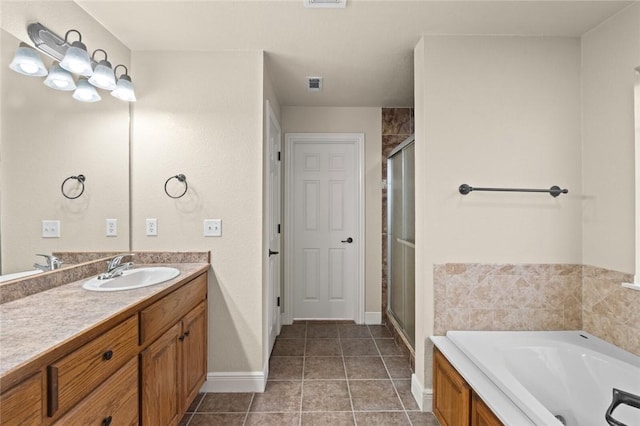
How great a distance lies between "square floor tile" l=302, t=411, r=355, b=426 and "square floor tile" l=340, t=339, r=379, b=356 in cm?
80

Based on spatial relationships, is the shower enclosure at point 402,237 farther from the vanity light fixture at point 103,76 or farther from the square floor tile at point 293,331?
the vanity light fixture at point 103,76

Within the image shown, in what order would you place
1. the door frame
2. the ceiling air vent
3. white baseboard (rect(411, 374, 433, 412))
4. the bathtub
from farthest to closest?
the door frame → the ceiling air vent → white baseboard (rect(411, 374, 433, 412)) → the bathtub

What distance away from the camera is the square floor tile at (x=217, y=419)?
72.8 inches

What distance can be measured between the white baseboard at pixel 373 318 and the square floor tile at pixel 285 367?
1.00 m

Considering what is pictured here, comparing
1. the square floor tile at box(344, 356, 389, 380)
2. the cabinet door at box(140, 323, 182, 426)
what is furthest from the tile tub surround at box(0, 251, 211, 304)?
the square floor tile at box(344, 356, 389, 380)

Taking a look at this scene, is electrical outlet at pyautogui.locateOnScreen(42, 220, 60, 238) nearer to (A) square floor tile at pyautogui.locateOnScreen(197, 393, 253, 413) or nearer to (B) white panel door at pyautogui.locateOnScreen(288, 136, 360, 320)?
(A) square floor tile at pyautogui.locateOnScreen(197, 393, 253, 413)

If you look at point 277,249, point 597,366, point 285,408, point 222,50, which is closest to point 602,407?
point 597,366

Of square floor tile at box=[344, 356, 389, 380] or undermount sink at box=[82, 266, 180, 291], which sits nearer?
undermount sink at box=[82, 266, 180, 291]

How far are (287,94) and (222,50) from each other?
36.7 inches

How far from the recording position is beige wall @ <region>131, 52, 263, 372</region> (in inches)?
85.5

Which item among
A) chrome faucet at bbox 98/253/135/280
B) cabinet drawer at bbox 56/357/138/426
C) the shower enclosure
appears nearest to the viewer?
cabinet drawer at bbox 56/357/138/426

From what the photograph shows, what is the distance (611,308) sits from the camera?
178cm

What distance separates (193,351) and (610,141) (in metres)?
2.79

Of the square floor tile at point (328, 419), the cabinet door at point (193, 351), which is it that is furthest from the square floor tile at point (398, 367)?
the cabinet door at point (193, 351)
